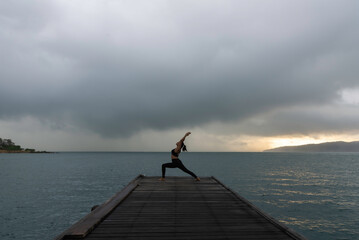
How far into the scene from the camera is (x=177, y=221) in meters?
5.90

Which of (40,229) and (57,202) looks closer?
(40,229)

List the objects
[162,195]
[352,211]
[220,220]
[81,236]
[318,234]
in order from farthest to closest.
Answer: [352,211] < [318,234] < [162,195] < [220,220] < [81,236]

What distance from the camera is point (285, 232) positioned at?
5.11 meters

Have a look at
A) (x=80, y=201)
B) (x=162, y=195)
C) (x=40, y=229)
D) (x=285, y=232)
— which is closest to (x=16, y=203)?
(x=80, y=201)

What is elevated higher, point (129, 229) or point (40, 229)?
point (129, 229)

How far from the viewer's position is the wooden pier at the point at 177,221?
4926 mm

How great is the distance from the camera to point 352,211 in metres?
18.8

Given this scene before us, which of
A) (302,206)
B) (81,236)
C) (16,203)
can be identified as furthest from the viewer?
(16,203)

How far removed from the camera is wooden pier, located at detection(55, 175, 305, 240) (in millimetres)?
4926

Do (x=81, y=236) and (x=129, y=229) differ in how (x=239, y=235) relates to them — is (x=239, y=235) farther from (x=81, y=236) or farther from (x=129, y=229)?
(x=81, y=236)

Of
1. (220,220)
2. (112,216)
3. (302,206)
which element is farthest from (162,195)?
(302,206)

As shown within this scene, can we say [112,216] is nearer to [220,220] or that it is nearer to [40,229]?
[220,220]

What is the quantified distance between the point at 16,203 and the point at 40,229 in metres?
10.6

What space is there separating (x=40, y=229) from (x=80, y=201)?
866 cm
